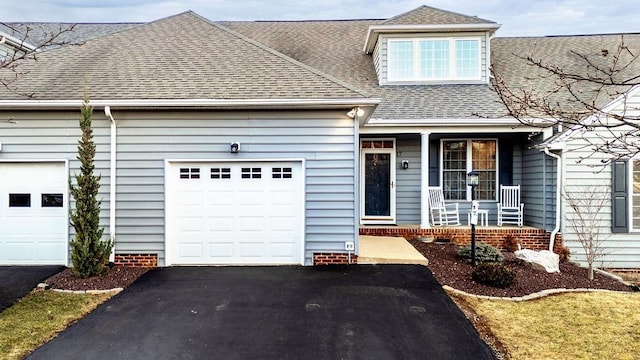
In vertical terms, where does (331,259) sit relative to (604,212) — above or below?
below

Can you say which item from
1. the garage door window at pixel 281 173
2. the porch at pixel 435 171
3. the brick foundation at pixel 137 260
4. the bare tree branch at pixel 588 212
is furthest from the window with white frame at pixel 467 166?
the brick foundation at pixel 137 260

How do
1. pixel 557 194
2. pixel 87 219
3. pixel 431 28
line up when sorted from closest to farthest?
pixel 87 219 < pixel 557 194 < pixel 431 28

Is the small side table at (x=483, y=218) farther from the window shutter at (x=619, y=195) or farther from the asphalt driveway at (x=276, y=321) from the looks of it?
the asphalt driveway at (x=276, y=321)

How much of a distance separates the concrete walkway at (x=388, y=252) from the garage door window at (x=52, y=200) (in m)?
5.75

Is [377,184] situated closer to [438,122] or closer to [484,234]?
[438,122]

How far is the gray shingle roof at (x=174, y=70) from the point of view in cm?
756

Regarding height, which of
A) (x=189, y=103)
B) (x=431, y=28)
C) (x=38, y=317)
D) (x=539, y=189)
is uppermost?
(x=431, y=28)

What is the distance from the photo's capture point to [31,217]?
7809 mm

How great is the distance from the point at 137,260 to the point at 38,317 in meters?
2.42

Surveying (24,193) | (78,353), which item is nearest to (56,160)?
(24,193)

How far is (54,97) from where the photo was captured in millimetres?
7434

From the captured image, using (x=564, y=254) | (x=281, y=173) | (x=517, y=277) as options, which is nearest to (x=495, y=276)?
(x=517, y=277)

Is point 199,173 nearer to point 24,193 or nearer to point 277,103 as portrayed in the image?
point 277,103

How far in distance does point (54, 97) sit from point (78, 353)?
5.10m
